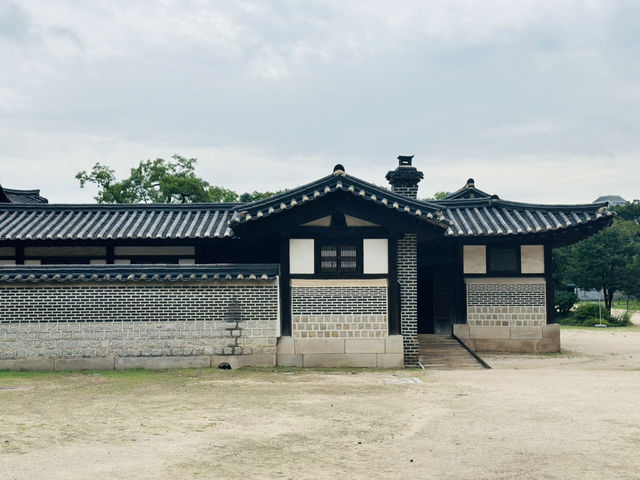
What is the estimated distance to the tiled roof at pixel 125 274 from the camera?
52.5 feet

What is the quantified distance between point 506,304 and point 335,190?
26.7 feet

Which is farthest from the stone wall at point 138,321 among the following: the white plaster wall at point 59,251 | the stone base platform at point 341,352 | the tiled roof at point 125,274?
the white plaster wall at point 59,251

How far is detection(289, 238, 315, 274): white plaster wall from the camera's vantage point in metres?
16.8

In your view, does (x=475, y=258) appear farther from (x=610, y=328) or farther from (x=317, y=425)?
(x=610, y=328)

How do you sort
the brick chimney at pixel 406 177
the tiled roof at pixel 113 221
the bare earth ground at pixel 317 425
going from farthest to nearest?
1. the brick chimney at pixel 406 177
2. the tiled roof at pixel 113 221
3. the bare earth ground at pixel 317 425

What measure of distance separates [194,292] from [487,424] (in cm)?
885

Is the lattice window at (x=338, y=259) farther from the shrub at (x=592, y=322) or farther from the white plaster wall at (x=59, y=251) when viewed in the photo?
the shrub at (x=592, y=322)

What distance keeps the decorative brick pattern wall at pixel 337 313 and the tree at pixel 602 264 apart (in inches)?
1070

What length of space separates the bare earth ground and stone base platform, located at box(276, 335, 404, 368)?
0.72m

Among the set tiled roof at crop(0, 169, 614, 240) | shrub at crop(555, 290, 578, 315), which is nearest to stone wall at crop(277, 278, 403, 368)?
tiled roof at crop(0, 169, 614, 240)

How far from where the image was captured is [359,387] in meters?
13.6

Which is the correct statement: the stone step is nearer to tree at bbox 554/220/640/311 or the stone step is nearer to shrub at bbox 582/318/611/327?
shrub at bbox 582/318/611/327

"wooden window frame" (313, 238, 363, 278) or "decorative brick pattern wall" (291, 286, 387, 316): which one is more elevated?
"wooden window frame" (313, 238, 363, 278)

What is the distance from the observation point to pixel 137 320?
16.1 m
